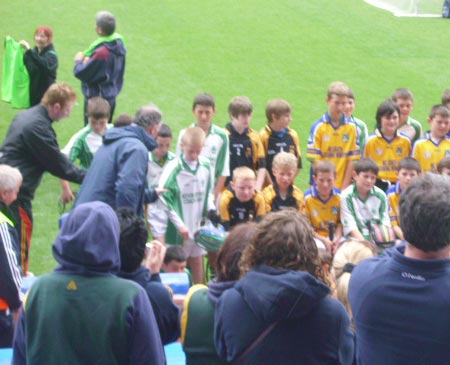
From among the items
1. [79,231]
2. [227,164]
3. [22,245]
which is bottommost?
[22,245]

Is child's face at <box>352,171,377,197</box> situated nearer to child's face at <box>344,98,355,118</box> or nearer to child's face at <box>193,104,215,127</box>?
child's face at <box>344,98,355,118</box>

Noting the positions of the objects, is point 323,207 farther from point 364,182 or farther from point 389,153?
point 389,153

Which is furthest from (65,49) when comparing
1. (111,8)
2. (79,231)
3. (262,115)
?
(79,231)

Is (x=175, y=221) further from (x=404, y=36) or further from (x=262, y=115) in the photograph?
(x=404, y=36)

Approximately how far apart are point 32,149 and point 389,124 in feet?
12.2

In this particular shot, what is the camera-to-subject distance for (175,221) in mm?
6633

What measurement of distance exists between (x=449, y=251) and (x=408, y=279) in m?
0.18

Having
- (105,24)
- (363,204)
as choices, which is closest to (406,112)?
(363,204)

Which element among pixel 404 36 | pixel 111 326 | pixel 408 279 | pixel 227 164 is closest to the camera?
pixel 408 279

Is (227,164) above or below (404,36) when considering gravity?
below

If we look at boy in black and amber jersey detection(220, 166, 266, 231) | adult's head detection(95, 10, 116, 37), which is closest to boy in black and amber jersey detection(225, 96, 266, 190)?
boy in black and amber jersey detection(220, 166, 266, 231)

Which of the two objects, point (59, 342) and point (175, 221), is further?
point (175, 221)

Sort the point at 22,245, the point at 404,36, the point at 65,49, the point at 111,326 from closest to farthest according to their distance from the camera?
the point at 111,326 → the point at 22,245 → the point at 65,49 → the point at 404,36

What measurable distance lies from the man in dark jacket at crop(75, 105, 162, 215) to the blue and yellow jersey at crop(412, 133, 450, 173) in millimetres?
3241
